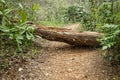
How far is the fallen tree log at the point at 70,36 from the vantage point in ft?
21.1

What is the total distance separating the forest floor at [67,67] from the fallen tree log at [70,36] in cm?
26

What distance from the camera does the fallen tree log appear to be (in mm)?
6418

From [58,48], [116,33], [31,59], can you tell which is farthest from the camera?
[58,48]

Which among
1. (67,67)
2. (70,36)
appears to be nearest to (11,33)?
(67,67)

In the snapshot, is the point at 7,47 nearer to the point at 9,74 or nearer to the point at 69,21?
the point at 9,74

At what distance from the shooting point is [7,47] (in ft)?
19.0

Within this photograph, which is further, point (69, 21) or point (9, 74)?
point (69, 21)

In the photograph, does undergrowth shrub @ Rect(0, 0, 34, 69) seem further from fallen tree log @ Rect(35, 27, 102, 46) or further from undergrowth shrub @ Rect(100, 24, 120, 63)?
undergrowth shrub @ Rect(100, 24, 120, 63)

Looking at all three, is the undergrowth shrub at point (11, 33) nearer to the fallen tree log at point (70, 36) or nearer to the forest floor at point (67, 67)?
the forest floor at point (67, 67)

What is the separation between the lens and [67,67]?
5.38 metres

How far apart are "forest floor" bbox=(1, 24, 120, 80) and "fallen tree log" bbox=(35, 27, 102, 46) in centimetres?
26

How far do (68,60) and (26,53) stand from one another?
1.28 metres

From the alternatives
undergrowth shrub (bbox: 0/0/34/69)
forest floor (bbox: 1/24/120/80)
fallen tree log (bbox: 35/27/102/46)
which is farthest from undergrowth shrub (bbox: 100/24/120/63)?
undergrowth shrub (bbox: 0/0/34/69)

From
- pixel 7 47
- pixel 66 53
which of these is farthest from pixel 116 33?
pixel 7 47
